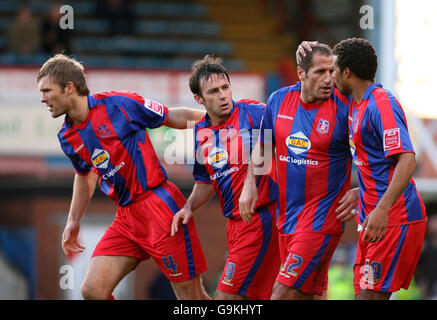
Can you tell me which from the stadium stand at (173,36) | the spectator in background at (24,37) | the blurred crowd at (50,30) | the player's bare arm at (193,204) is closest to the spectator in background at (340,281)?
the stadium stand at (173,36)

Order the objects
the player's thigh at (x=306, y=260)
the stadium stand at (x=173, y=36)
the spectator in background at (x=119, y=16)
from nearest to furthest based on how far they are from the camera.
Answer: the player's thigh at (x=306, y=260)
the stadium stand at (x=173, y=36)
the spectator in background at (x=119, y=16)

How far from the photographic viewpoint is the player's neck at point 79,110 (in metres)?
5.59

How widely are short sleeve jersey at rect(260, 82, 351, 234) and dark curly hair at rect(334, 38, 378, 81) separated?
1.20 ft

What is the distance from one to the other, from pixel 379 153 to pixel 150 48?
31.5 ft

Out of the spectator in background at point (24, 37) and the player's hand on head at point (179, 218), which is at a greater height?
the spectator in background at point (24, 37)

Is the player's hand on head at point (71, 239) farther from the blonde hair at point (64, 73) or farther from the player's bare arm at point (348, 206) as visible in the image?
the player's bare arm at point (348, 206)

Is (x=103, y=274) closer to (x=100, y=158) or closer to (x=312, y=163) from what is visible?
(x=100, y=158)

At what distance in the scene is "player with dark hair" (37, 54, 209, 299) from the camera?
5.57 meters

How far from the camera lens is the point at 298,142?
523 centimetres

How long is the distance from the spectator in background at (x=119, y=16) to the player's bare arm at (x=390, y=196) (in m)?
9.77

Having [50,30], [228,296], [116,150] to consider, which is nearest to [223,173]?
[116,150]

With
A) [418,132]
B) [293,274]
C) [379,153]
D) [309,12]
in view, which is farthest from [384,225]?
[309,12]
